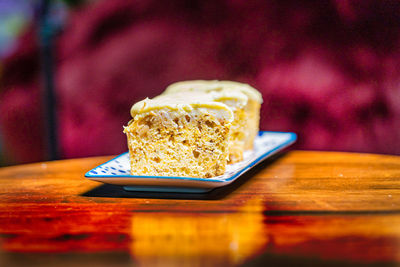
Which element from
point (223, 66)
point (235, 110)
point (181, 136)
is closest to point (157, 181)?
point (181, 136)

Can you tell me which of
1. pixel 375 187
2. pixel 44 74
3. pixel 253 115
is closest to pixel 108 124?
pixel 44 74

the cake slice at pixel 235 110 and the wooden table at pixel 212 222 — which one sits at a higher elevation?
the cake slice at pixel 235 110

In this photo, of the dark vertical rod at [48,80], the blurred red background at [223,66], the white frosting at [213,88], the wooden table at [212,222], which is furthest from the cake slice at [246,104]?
the dark vertical rod at [48,80]

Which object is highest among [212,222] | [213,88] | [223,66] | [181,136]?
[223,66]

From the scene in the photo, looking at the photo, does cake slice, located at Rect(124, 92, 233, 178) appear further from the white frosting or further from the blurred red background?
the blurred red background

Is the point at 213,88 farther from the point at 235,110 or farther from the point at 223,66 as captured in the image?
the point at 223,66

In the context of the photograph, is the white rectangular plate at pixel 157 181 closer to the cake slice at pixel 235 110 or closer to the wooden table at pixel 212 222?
the wooden table at pixel 212 222

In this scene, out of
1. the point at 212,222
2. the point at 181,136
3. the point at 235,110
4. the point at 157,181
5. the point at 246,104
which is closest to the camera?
the point at 212,222
